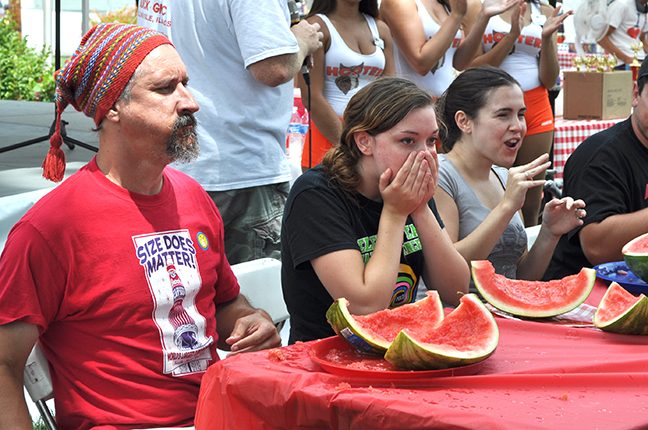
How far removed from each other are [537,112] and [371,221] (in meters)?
3.24

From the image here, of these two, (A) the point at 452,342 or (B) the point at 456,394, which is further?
(A) the point at 452,342

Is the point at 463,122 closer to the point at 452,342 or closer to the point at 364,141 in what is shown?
the point at 364,141

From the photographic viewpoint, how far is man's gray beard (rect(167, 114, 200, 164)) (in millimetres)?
1981

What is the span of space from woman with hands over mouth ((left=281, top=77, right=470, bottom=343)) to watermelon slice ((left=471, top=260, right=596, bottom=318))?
29 cm

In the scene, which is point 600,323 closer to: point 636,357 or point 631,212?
point 636,357

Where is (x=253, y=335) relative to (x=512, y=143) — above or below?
below

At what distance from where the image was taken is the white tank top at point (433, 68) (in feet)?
14.9

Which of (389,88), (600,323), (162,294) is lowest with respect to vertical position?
(162,294)

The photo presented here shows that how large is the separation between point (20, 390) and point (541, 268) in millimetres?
2103

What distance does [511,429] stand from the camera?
1146 mm

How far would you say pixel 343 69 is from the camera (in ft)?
13.3

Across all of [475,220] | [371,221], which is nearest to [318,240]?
[371,221]

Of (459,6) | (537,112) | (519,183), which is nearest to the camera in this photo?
(519,183)

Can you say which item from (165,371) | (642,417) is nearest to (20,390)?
(165,371)
